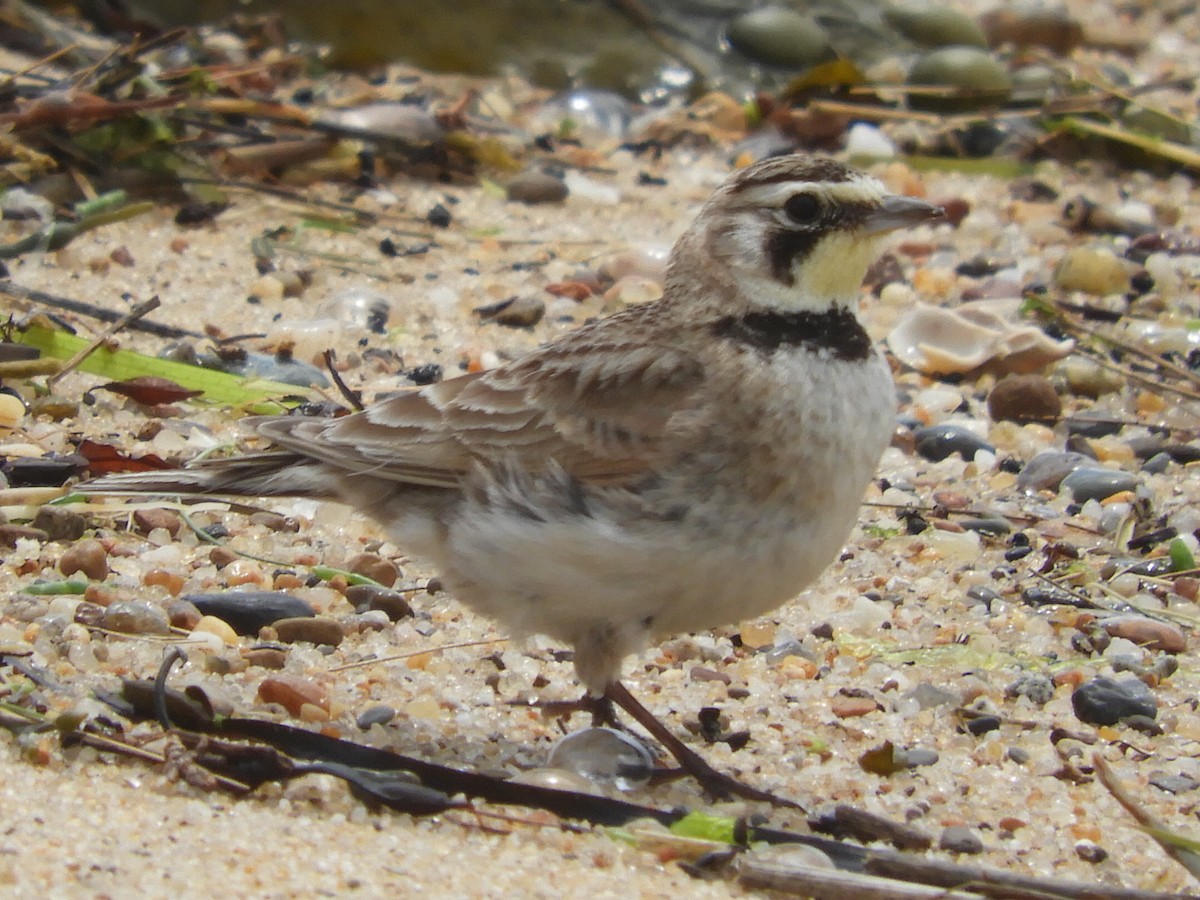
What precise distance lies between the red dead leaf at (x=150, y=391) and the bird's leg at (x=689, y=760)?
7.38 feet

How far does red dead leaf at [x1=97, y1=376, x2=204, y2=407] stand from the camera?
18.8ft

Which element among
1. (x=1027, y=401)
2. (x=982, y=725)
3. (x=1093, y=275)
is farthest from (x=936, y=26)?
(x=982, y=725)

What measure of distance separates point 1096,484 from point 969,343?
1.23m

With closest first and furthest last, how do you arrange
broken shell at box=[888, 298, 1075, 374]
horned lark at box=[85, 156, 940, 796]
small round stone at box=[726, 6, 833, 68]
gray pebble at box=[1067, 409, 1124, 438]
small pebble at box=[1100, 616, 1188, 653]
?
horned lark at box=[85, 156, 940, 796] < small pebble at box=[1100, 616, 1188, 653] < gray pebble at box=[1067, 409, 1124, 438] < broken shell at box=[888, 298, 1075, 374] < small round stone at box=[726, 6, 833, 68]

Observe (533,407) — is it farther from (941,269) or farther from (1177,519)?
(941,269)

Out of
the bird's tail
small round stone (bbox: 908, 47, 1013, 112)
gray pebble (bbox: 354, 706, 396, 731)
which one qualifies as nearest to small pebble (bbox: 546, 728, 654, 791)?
gray pebble (bbox: 354, 706, 396, 731)

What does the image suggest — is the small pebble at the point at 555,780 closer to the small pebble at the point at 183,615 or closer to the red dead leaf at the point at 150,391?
the small pebble at the point at 183,615

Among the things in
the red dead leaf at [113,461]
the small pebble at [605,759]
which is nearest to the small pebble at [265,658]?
the small pebble at [605,759]

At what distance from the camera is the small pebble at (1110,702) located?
4.38 m

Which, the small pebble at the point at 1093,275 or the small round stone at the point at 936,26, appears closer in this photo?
the small pebble at the point at 1093,275

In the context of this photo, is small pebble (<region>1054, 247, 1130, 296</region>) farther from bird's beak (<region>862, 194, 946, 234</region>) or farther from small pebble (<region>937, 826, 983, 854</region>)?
small pebble (<region>937, 826, 983, 854</region>)

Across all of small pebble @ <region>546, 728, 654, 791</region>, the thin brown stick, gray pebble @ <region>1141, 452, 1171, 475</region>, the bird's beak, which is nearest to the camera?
small pebble @ <region>546, 728, 654, 791</region>

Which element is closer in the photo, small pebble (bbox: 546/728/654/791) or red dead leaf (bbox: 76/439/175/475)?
Answer: small pebble (bbox: 546/728/654/791)

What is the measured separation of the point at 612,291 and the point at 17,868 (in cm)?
449
